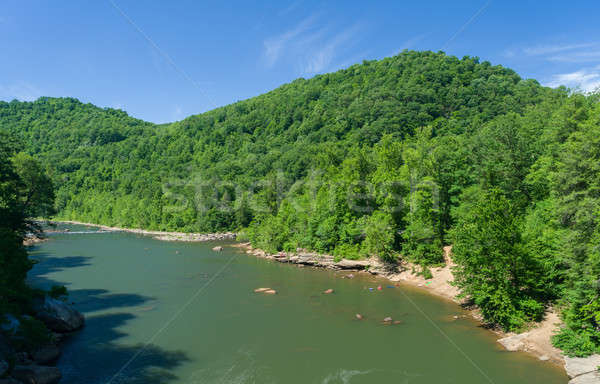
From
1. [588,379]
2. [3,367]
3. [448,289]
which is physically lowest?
[588,379]

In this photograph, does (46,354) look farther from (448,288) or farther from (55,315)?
(448,288)

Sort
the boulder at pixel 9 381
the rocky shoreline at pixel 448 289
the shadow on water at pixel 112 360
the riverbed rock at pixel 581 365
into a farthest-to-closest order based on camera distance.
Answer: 1. the shadow on water at pixel 112 360
2. the rocky shoreline at pixel 448 289
3. the riverbed rock at pixel 581 365
4. the boulder at pixel 9 381

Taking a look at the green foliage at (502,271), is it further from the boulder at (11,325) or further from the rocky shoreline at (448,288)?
the boulder at (11,325)

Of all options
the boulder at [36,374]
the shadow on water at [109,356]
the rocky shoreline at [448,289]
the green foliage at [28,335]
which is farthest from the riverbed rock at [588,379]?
the green foliage at [28,335]

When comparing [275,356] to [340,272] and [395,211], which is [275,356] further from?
[395,211]

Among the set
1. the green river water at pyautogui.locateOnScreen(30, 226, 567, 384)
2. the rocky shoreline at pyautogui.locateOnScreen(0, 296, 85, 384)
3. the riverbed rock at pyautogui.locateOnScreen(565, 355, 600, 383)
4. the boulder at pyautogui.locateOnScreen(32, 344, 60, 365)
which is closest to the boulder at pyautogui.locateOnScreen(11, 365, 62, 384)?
the rocky shoreline at pyautogui.locateOnScreen(0, 296, 85, 384)

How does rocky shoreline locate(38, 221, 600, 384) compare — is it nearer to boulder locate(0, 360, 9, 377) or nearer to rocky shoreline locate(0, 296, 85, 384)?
boulder locate(0, 360, 9, 377)

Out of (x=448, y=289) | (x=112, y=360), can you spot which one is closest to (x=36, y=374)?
(x=112, y=360)
